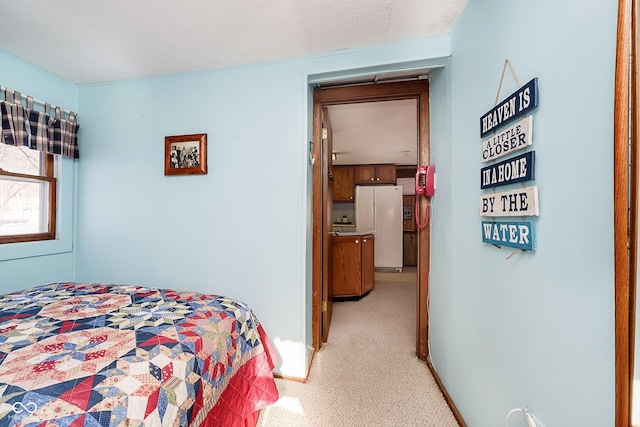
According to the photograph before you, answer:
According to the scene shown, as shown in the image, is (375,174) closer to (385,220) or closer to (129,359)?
(385,220)

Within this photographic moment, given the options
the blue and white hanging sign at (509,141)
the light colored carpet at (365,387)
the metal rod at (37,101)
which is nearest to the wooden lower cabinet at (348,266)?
the light colored carpet at (365,387)

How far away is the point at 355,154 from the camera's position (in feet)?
16.0

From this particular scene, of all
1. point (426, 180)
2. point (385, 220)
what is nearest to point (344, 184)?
point (385, 220)

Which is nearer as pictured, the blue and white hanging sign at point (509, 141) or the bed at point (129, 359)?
the bed at point (129, 359)

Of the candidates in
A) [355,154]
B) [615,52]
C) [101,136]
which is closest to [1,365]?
[615,52]

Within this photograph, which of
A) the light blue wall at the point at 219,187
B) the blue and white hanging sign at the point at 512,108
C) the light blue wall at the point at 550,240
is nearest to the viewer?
the light blue wall at the point at 550,240

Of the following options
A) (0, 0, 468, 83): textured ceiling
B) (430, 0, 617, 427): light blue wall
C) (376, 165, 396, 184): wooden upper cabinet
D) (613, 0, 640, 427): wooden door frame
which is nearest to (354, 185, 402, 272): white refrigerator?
(376, 165, 396, 184): wooden upper cabinet

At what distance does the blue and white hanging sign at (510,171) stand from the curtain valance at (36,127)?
308cm

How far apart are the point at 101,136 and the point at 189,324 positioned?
2.17 meters

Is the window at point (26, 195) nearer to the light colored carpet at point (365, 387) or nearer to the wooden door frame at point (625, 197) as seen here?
the light colored carpet at point (365, 387)

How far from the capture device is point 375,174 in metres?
5.58

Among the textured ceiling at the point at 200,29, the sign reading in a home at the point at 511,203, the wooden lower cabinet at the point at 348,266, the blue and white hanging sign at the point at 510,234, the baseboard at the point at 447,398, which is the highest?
the textured ceiling at the point at 200,29

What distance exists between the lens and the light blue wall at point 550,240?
0.65 meters

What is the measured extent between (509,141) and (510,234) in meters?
0.37
